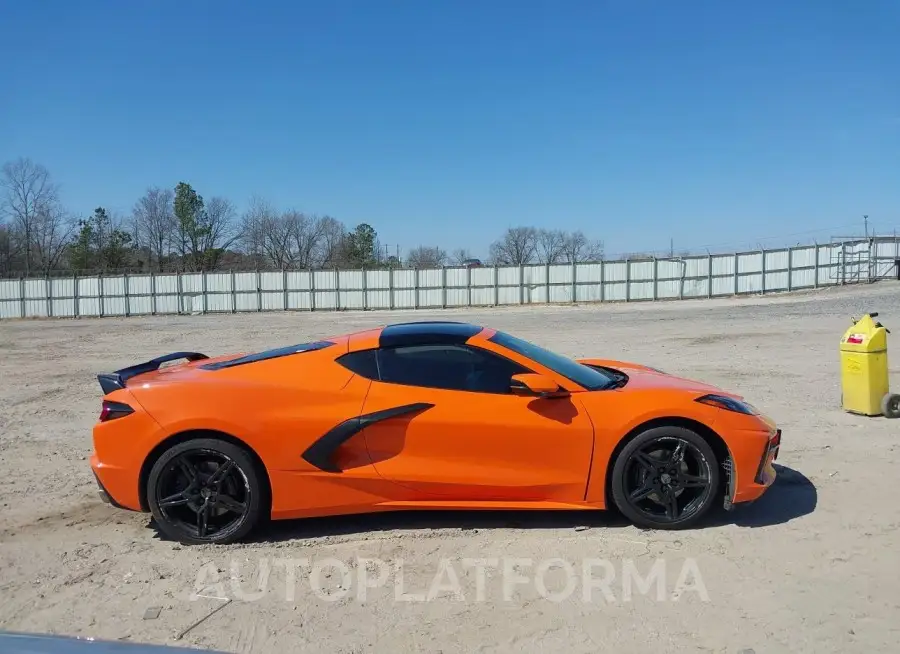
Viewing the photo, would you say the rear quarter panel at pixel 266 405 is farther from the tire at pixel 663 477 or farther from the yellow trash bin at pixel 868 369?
the yellow trash bin at pixel 868 369

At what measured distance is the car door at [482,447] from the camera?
421cm

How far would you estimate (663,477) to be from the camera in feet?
13.9

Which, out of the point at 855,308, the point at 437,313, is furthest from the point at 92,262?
the point at 855,308

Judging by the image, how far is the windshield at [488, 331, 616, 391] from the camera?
454 cm

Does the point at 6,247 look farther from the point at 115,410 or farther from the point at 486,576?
the point at 486,576

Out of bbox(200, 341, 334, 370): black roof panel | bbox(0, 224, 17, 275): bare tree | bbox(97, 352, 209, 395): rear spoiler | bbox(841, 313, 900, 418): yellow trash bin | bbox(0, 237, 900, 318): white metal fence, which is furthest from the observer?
bbox(0, 224, 17, 275): bare tree

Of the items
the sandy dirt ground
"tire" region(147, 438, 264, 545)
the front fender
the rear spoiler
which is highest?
the rear spoiler

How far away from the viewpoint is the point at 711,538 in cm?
415

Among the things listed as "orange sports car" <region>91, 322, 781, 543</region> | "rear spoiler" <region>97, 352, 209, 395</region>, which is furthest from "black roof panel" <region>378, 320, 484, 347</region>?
"rear spoiler" <region>97, 352, 209, 395</region>

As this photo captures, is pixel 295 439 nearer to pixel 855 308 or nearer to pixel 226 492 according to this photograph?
pixel 226 492

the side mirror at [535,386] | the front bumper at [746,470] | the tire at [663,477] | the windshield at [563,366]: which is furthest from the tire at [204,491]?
the front bumper at [746,470]

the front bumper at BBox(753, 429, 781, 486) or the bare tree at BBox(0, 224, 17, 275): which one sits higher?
the bare tree at BBox(0, 224, 17, 275)

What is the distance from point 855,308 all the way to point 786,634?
81.2ft

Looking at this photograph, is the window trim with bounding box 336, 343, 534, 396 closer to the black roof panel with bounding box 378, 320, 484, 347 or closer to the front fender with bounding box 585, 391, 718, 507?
the black roof panel with bounding box 378, 320, 484, 347
